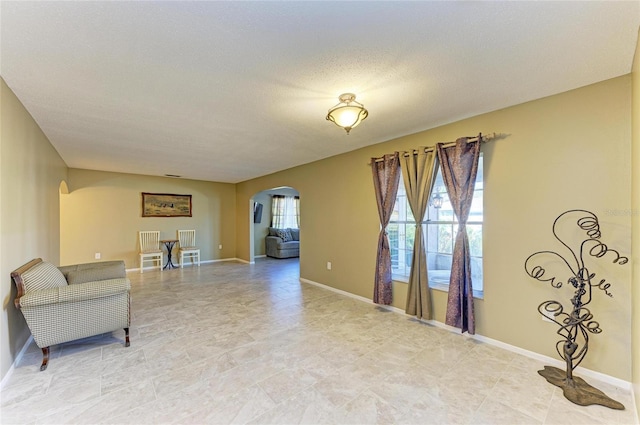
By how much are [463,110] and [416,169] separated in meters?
0.83

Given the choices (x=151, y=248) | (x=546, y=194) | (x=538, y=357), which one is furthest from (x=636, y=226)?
(x=151, y=248)

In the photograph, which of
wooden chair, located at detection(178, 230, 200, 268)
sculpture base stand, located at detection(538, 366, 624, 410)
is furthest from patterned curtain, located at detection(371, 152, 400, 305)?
wooden chair, located at detection(178, 230, 200, 268)

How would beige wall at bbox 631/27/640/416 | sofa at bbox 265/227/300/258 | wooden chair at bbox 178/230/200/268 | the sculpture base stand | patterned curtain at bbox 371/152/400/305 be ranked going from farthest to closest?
sofa at bbox 265/227/300/258, wooden chair at bbox 178/230/200/268, patterned curtain at bbox 371/152/400/305, the sculpture base stand, beige wall at bbox 631/27/640/416

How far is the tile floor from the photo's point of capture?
1.76m

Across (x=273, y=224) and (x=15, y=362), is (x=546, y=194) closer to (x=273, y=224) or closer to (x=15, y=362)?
(x=15, y=362)

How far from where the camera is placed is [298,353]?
8.36 feet

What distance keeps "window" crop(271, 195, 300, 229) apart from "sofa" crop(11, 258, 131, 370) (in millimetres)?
6349

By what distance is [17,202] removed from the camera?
238cm

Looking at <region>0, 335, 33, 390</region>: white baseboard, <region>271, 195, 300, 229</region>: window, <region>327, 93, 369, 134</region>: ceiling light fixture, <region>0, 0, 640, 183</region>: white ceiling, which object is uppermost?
<region>0, 0, 640, 183</region>: white ceiling

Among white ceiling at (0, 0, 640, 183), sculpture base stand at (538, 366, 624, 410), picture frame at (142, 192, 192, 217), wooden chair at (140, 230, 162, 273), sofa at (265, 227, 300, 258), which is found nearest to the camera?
white ceiling at (0, 0, 640, 183)

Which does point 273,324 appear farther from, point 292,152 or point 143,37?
point 143,37

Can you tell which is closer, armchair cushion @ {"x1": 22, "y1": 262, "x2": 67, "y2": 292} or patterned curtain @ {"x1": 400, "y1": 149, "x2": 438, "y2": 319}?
armchair cushion @ {"x1": 22, "y1": 262, "x2": 67, "y2": 292}

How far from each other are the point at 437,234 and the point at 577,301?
1.40m

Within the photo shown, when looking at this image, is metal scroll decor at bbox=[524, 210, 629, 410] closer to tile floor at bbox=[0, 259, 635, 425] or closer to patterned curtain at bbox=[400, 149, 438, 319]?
tile floor at bbox=[0, 259, 635, 425]
